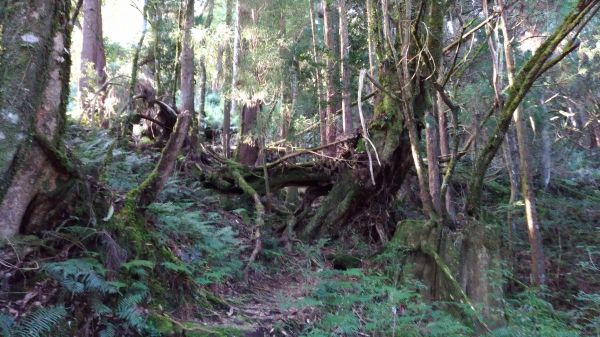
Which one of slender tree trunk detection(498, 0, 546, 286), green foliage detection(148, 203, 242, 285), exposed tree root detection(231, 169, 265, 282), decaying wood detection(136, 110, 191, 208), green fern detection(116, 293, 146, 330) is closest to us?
green fern detection(116, 293, 146, 330)

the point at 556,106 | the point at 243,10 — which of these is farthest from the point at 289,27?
the point at 556,106

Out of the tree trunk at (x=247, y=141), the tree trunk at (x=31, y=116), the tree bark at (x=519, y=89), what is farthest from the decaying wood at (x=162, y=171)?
the tree trunk at (x=247, y=141)

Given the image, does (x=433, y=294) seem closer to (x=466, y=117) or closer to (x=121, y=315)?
(x=121, y=315)

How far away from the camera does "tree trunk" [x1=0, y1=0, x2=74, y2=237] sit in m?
3.68

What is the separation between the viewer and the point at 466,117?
49.8ft

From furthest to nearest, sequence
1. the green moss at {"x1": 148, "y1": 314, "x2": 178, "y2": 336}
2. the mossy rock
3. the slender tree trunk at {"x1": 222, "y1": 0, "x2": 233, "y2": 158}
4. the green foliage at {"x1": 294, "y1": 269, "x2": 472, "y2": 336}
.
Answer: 1. the slender tree trunk at {"x1": 222, "y1": 0, "x2": 233, "y2": 158}
2. the mossy rock
3. the green foliage at {"x1": 294, "y1": 269, "x2": 472, "y2": 336}
4. the green moss at {"x1": 148, "y1": 314, "x2": 178, "y2": 336}

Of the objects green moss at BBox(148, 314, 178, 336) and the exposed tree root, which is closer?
green moss at BBox(148, 314, 178, 336)

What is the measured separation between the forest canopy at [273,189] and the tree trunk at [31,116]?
13mm

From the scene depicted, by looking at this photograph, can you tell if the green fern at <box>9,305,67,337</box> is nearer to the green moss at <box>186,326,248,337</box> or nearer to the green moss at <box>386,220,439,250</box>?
the green moss at <box>186,326,248,337</box>

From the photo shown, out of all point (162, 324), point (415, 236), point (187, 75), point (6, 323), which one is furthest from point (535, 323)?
point (187, 75)

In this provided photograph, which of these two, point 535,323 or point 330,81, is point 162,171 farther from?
point 330,81

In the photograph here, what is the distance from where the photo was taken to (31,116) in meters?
3.84

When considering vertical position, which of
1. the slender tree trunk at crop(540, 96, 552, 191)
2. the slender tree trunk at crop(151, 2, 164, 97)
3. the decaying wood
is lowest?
the decaying wood

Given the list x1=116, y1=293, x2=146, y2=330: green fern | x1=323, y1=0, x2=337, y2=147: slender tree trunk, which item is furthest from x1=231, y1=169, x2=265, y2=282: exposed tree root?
x1=323, y1=0, x2=337, y2=147: slender tree trunk
